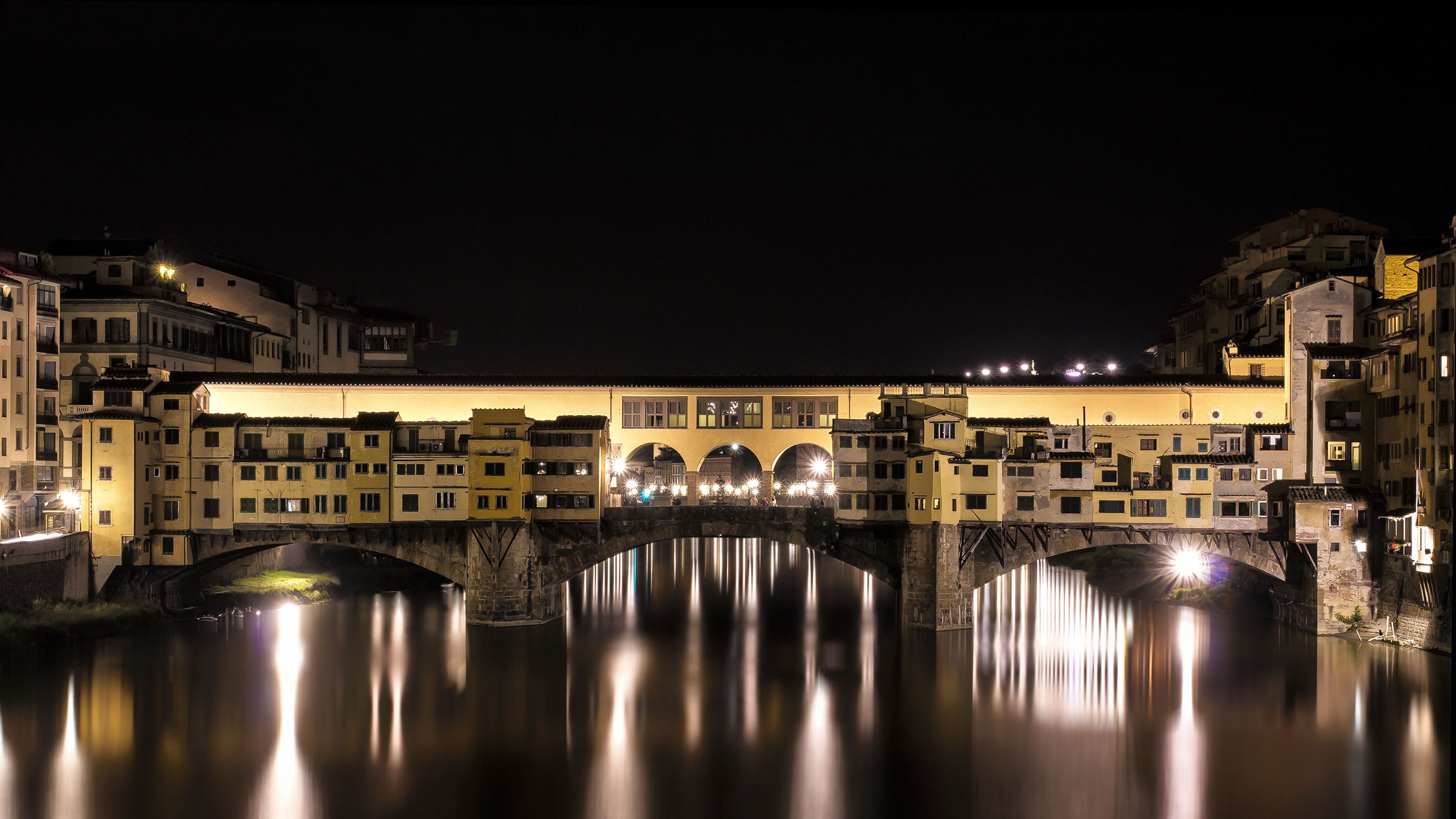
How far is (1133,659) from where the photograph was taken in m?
42.4

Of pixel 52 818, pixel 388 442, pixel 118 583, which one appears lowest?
pixel 52 818

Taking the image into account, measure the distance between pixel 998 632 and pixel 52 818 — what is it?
1190 inches

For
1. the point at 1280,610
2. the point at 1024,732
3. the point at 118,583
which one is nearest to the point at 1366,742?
the point at 1024,732

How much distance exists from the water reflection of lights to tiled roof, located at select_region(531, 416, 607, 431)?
46.3 ft

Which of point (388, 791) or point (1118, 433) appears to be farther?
point (1118, 433)

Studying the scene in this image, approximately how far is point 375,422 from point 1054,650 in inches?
956

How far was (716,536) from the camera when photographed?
44156mm

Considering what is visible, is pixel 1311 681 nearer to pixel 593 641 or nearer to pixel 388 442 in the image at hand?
pixel 593 641

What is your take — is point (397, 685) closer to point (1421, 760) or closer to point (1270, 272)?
point (1421, 760)

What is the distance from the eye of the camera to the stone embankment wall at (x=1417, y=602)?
1486 inches

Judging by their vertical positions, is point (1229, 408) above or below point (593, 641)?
above

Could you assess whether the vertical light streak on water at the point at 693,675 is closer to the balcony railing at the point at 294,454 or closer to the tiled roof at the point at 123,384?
the balcony railing at the point at 294,454

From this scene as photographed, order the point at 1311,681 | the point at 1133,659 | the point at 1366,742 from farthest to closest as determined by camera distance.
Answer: the point at 1133,659 < the point at 1311,681 < the point at 1366,742

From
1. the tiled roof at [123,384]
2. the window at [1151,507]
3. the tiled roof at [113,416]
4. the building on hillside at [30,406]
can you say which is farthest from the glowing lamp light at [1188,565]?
the building on hillside at [30,406]
